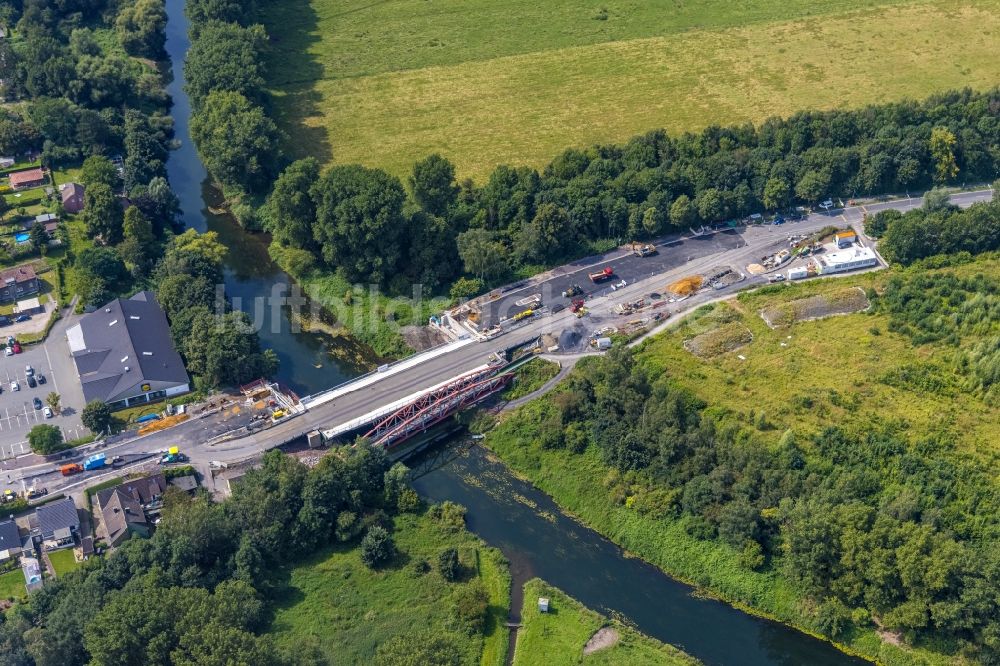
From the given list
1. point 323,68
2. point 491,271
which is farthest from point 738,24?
point 491,271

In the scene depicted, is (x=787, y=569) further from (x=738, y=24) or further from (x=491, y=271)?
(x=738, y=24)

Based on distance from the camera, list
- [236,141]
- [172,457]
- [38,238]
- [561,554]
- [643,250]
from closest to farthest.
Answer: [561,554] < [172,457] < [643,250] < [38,238] < [236,141]

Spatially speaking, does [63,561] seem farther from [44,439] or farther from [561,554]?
[561,554]

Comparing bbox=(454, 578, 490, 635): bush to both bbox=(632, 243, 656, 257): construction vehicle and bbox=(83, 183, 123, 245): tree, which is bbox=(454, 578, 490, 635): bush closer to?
bbox=(632, 243, 656, 257): construction vehicle

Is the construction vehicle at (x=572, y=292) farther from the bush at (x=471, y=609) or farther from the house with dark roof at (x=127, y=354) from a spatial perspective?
the house with dark roof at (x=127, y=354)

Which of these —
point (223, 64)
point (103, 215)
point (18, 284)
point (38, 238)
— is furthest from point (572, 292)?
point (38, 238)

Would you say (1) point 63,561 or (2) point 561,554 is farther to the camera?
(2) point 561,554

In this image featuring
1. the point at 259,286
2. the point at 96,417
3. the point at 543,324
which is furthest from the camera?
the point at 259,286
